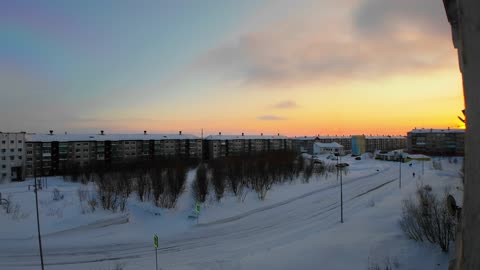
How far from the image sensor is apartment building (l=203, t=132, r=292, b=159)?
380 ft

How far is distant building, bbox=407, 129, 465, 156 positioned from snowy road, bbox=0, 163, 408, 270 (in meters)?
112

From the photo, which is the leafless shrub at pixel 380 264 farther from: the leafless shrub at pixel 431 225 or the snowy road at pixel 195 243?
the snowy road at pixel 195 243

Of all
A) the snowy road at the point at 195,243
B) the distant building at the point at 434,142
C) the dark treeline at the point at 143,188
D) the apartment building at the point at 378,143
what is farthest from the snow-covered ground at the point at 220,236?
the apartment building at the point at 378,143

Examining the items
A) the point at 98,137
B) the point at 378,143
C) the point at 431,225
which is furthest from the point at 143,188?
the point at 378,143

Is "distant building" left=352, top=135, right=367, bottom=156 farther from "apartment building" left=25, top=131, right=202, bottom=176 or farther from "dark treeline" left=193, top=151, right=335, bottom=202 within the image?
"apartment building" left=25, top=131, right=202, bottom=176

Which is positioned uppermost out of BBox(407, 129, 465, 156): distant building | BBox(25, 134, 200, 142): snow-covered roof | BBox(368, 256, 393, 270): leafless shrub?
BBox(25, 134, 200, 142): snow-covered roof

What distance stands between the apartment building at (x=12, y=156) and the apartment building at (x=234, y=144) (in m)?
56.7

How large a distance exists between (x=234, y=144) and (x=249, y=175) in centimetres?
6296

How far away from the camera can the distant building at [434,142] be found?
130650 mm

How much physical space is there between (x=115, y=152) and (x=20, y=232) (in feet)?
203

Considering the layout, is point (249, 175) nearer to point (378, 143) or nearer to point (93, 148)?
point (93, 148)

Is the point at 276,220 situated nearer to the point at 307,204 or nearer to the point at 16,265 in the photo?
the point at 307,204

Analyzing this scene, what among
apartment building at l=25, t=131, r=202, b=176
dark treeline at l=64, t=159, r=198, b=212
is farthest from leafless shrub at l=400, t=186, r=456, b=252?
apartment building at l=25, t=131, r=202, b=176

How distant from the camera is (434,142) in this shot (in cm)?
13588
